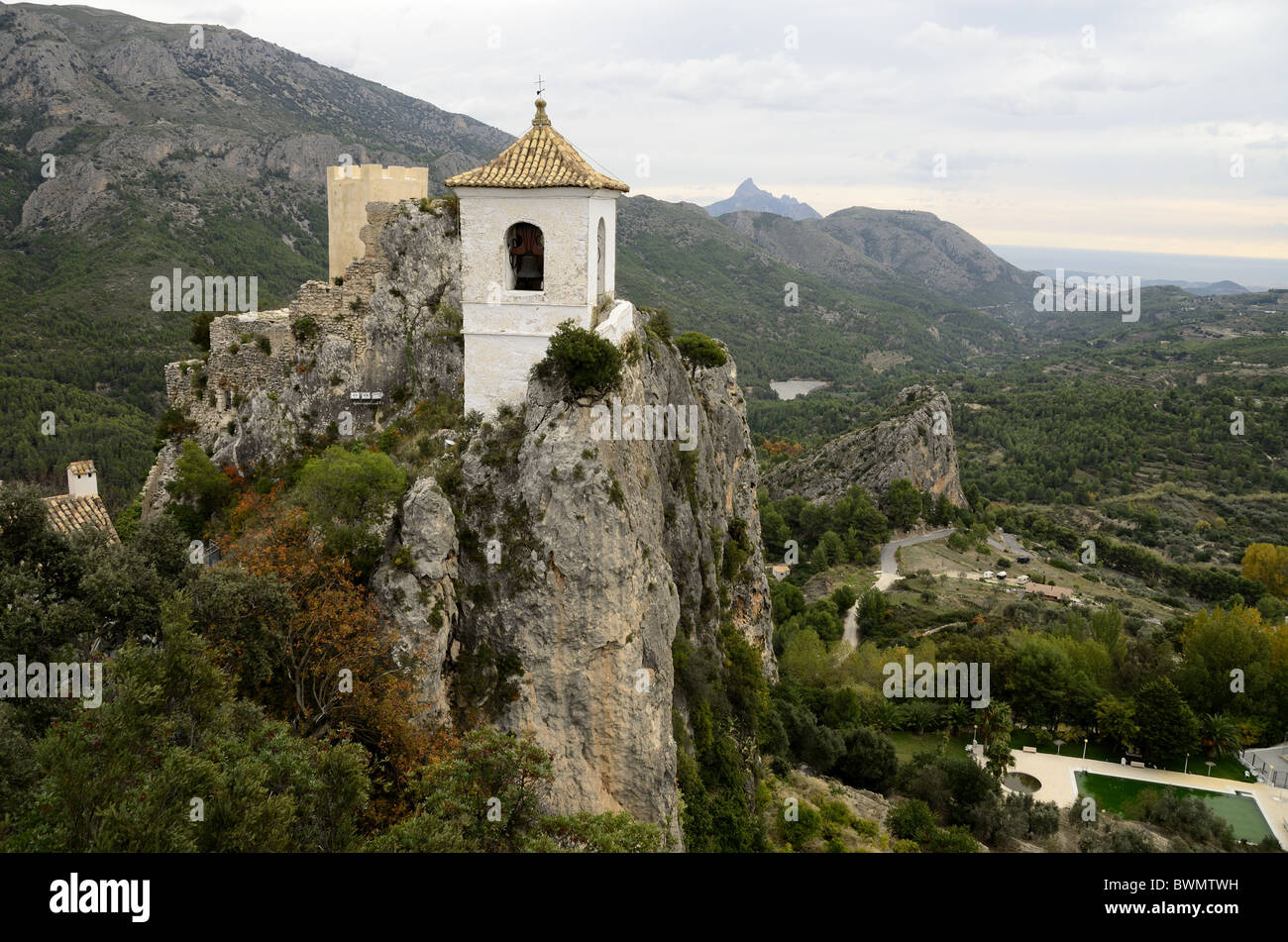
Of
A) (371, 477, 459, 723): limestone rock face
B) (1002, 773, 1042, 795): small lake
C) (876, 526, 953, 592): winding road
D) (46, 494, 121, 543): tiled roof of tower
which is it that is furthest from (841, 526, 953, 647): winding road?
(46, 494, 121, 543): tiled roof of tower

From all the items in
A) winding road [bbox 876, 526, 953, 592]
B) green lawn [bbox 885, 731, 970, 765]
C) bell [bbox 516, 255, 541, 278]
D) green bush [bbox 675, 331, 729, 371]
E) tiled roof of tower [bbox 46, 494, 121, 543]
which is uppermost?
bell [bbox 516, 255, 541, 278]

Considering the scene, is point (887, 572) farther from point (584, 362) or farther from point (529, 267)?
point (584, 362)

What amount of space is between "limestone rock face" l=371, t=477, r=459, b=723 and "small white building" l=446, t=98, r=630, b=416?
4.12 m

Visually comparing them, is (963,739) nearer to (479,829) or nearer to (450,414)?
(450,414)

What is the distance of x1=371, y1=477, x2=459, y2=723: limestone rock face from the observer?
20234 millimetres

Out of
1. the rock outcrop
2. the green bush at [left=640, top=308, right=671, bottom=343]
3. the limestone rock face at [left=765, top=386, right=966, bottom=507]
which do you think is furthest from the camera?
the limestone rock face at [left=765, top=386, right=966, bottom=507]

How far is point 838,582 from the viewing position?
82.8 metres

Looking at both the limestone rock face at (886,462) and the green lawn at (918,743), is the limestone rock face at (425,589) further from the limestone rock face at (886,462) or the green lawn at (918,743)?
the limestone rock face at (886,462)

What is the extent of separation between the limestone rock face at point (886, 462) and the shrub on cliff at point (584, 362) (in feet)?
304

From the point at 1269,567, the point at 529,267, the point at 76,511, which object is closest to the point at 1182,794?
the point at 529,267

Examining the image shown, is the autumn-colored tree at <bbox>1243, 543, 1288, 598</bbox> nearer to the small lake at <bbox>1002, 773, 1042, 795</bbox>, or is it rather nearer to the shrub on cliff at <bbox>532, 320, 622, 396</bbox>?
the small lake at <bbox>1002, 773, 1042, 795</bbox>

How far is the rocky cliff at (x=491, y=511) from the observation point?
21.4 m

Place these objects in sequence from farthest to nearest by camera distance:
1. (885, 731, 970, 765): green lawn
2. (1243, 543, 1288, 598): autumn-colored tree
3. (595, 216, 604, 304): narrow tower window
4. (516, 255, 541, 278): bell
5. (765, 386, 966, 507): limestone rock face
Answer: (765, 386, 966, 507): limestone rock face, (1243, 543, 1288, 598): autumn-colored tree, (885, 731, 970, 765): green lawn, (516, 255, 541, 278): bell, (595, 216, 604, 304): narrow tower window

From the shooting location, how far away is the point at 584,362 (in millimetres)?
21938
